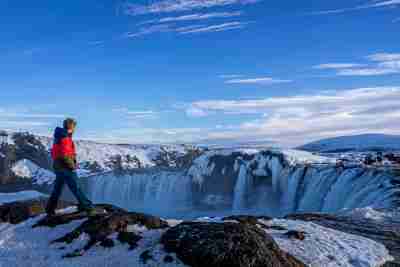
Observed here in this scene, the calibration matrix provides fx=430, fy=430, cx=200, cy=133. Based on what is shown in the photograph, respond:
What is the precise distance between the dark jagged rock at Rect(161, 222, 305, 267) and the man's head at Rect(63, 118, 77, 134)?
207 inches

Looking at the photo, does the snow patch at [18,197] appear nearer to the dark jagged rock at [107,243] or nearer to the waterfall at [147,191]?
the dark jagged rock at [107,243]

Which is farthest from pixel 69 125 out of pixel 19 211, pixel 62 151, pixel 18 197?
pixel 18 197

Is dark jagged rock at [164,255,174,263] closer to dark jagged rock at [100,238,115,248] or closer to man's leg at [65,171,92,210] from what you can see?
dark jagged rock at [100,238,115,248]

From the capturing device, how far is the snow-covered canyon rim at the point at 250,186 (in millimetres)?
43259

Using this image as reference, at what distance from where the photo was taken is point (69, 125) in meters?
14.3

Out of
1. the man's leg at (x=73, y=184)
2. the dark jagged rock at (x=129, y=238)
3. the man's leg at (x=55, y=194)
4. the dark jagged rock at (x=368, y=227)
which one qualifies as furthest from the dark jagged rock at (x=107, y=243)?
the dark jagged rock at (x=368, y=227)

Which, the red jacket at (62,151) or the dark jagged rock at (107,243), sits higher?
the red jacket at (62,151)

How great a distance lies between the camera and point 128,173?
4633 inches

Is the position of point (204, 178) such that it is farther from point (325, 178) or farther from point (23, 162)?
point (23, 162)

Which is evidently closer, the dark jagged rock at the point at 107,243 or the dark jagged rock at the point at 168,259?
the dark jagged rock at the point at 168,259

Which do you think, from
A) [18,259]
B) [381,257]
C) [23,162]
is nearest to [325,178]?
[381,257]

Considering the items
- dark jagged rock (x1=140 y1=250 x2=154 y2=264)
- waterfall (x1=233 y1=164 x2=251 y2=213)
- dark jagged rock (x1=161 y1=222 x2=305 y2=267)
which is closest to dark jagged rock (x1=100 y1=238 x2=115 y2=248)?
dark jagged rock (x1=140 y1=250 x2=154 y2=264)

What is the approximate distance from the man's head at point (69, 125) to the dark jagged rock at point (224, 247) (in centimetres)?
527

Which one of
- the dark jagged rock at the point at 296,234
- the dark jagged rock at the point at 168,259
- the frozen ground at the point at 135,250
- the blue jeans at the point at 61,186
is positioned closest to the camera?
the dark jagged rock at the point at 168,259
